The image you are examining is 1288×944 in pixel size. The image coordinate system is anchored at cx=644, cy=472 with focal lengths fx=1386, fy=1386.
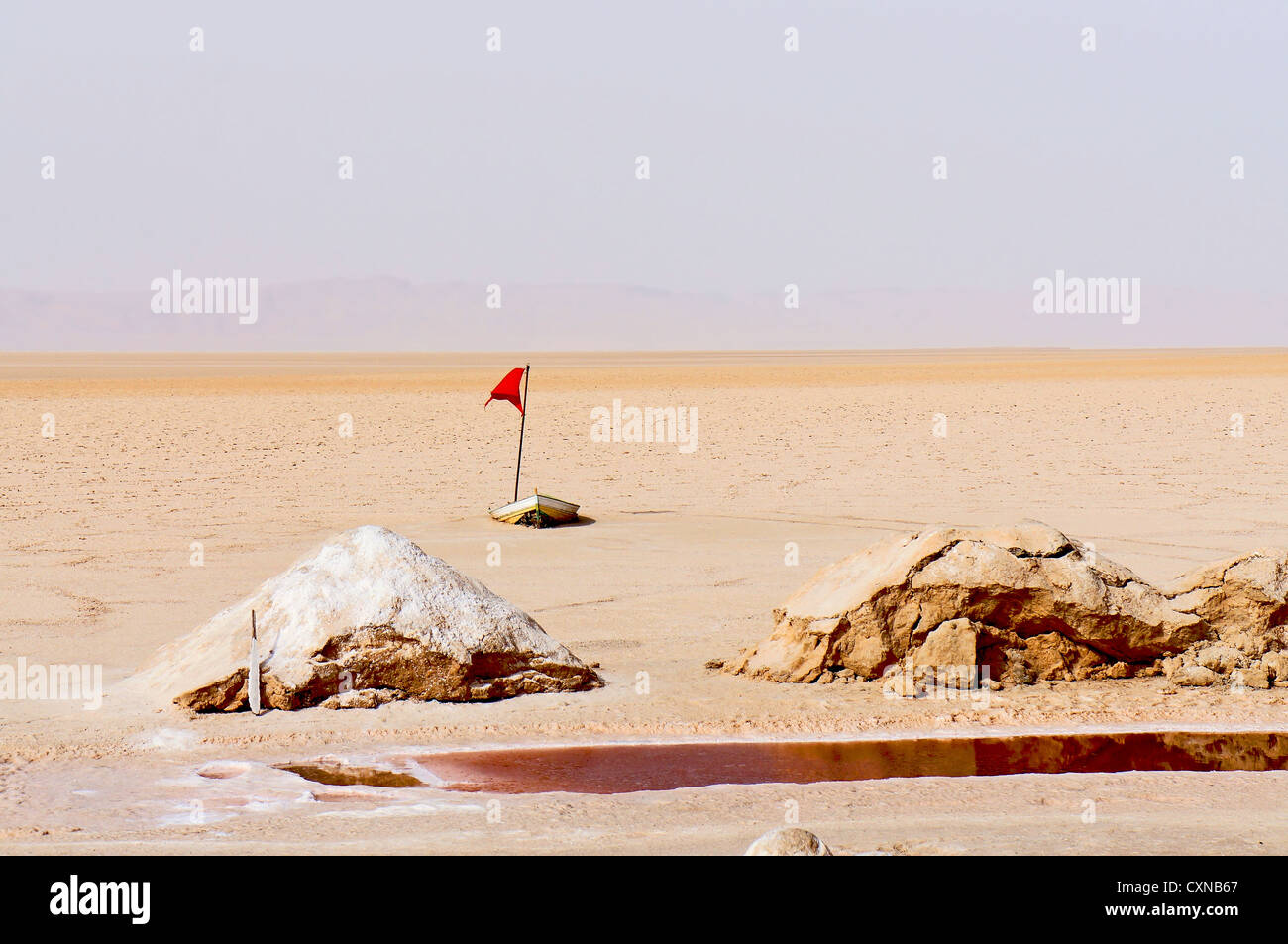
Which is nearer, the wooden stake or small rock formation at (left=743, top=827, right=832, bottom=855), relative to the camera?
small rock formation at (left=743, top=827, right=832, bottom=855)

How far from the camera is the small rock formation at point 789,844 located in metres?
4.06

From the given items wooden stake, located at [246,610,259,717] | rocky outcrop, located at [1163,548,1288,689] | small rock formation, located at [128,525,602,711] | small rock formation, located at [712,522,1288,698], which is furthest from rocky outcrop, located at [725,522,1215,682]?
wooden stake, located at [246,610,259,717]

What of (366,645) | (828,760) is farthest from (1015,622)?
(366,645)

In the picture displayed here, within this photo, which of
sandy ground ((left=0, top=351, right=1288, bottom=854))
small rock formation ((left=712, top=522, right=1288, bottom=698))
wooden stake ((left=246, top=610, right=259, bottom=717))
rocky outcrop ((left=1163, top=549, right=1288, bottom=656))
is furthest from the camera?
rocky outcrop ((left=1163, top=549, right=1288, bottom=656))

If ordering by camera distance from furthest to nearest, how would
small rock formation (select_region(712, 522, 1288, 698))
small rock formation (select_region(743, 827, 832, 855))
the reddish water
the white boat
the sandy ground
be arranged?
1. the white boat
2. small rock formation (select_region(712, 522, 1288, 698))
3. the reddish water
4. the sandy ground
5. small rock formation (select_region(743, 827, 832, 855))

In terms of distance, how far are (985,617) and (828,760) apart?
73.2 inches

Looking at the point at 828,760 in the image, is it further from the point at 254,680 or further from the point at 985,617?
the point at 254,680

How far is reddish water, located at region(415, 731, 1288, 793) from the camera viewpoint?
6.10m

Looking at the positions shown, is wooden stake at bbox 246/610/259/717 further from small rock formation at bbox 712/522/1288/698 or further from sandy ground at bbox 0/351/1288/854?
small rock formation at bbox 712/522/1288/698

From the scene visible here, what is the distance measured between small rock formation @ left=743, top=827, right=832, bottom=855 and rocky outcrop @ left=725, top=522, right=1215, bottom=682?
3.66 m

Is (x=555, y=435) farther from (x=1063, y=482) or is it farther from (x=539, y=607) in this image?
(x=539, y=607)

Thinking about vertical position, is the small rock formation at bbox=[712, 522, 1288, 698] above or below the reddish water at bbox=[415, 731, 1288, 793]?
above

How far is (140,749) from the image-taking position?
646cm

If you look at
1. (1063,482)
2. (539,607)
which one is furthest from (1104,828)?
(1063,482)
